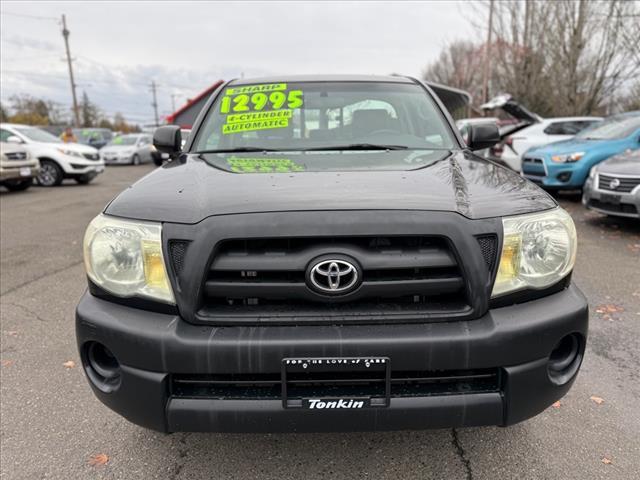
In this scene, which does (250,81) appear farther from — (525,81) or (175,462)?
(525,81)

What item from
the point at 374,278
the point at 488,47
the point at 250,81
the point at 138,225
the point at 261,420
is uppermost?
the point at 488,47

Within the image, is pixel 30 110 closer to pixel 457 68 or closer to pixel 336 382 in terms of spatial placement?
pixel 457 68

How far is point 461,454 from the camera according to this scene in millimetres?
2186

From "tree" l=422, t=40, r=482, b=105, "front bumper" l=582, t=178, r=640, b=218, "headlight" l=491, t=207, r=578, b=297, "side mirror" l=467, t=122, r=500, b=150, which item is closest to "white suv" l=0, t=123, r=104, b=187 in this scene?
"front bumper" l=582, t=178, r=640, b=218

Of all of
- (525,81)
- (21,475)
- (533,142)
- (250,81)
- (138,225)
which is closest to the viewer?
(138,225)

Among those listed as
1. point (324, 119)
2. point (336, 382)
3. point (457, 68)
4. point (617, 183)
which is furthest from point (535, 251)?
point (457, 68)

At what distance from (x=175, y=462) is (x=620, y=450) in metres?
2.00

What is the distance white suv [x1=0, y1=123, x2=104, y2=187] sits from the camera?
12802 millimetres

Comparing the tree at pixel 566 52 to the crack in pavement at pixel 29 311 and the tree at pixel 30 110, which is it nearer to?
the crack in pavement at pixel 29 311

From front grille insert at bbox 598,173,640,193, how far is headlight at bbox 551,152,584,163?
1898 mm

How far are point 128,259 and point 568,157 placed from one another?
27.8ft

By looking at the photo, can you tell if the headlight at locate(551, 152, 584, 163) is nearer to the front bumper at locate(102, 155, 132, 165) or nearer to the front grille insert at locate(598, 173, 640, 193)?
the front grille insert at locate(598, 173, 640, 193)

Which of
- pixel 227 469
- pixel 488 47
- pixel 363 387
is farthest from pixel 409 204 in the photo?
pixel 488 47

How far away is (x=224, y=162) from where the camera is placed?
2.43m
